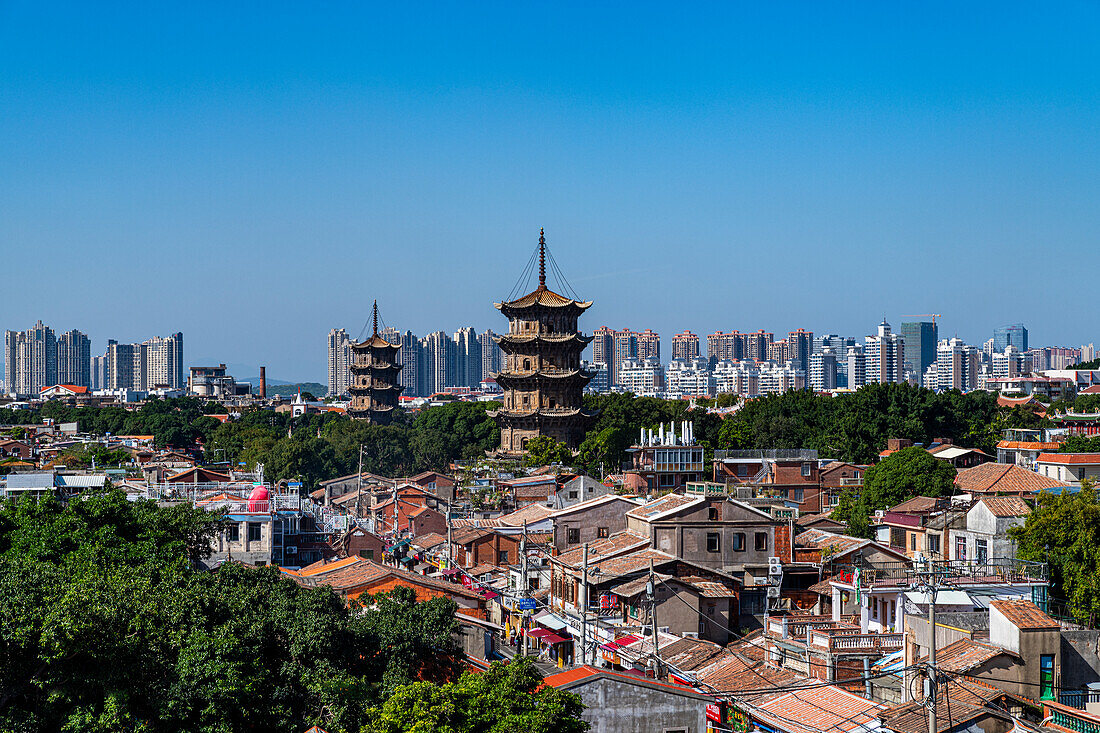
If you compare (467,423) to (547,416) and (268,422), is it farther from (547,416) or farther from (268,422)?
(268,422)

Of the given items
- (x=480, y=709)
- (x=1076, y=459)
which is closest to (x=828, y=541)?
(x=1076, y=459)

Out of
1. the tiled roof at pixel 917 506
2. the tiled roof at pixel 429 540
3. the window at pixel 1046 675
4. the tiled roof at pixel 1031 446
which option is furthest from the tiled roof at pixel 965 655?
the tiled roof at pixel 1031 446

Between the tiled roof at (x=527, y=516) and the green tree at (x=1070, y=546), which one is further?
the tiled roof at (x=527, y=516)

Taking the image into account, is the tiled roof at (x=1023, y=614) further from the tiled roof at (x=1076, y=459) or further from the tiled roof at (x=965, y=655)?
the tiled roof at (x=1076, y=459)

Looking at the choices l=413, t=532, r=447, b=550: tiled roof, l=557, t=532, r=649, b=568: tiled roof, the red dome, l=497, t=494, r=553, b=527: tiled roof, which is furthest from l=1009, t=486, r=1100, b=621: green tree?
l=413, t=532, r=447, b=550: tiled roof

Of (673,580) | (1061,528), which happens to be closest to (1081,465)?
(1061,528)

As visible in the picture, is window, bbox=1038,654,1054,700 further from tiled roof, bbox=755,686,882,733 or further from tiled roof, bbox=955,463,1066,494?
tiled roof, bbox=955,463,1066,494
